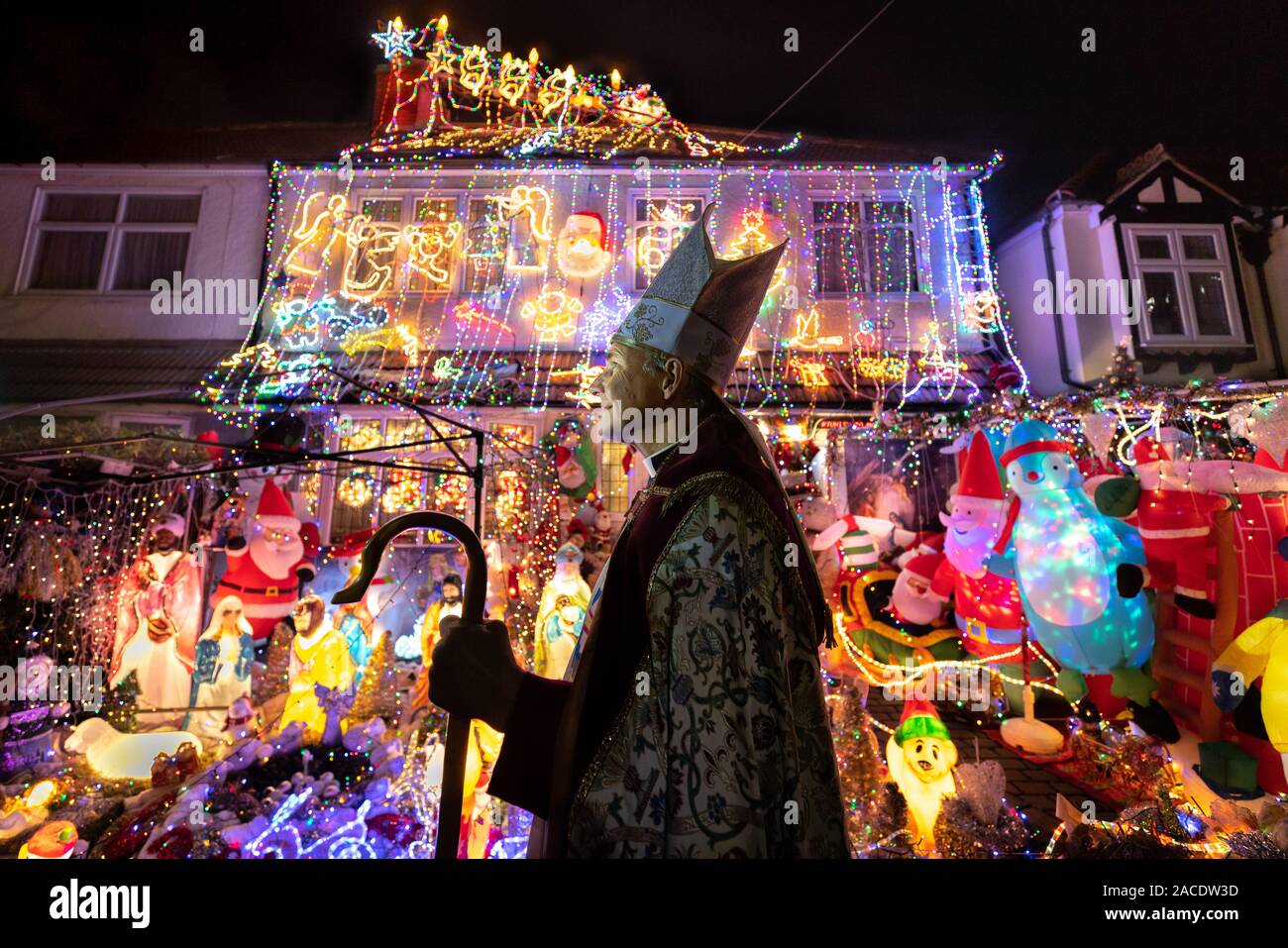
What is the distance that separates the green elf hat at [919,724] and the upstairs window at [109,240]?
11.7m

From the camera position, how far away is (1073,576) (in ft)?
16.2

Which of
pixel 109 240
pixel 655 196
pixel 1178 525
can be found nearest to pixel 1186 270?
pixel 1178 525

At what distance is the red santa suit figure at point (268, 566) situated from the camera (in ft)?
22.0

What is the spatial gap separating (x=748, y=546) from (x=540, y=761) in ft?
2.73

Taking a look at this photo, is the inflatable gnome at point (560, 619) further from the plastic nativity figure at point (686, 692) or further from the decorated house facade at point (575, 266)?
the plastic nativity figure at point (686, 692)

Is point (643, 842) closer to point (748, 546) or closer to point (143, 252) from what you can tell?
point (748, 546)

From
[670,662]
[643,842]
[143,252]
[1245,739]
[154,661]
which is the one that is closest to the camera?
[643,842]

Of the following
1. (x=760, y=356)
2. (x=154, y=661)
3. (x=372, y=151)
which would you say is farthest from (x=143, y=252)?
(x=760, y=356)

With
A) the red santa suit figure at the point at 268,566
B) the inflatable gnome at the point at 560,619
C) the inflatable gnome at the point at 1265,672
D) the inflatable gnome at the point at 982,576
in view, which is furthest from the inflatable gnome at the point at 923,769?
the red santa suit figure at the point at 268,566

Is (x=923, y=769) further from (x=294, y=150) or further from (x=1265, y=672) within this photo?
(x=294, y=150)

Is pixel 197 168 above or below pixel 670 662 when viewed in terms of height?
above
